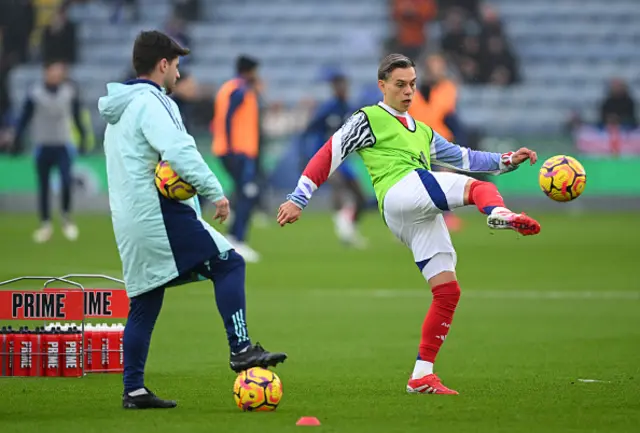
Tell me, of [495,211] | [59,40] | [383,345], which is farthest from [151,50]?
[59,40]

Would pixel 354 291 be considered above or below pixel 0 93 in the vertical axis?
below

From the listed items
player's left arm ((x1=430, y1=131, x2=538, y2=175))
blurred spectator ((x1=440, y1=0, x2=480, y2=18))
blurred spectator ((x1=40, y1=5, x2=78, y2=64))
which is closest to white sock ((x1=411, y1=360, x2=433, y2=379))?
player's left arm ((x1=430, y1=131, x2=538, y2=175))

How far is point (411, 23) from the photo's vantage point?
34.7 meters

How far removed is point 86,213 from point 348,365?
2077 centimetres

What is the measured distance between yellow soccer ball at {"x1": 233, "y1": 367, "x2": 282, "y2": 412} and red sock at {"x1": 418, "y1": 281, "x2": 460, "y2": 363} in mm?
1185

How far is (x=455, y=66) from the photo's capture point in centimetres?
3441

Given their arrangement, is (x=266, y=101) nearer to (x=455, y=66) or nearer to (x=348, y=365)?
(x=455, y=66)

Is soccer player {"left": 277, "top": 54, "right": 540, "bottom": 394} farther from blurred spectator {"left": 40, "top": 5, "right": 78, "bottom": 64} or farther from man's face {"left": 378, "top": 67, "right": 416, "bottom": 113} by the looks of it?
blurred spectator {"left": 40, "top": 5, "right": 78, "bottom": 64}

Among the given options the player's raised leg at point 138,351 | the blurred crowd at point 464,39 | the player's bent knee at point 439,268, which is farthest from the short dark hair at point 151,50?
the blurred crowd at point 464,39

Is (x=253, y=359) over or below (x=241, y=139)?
below

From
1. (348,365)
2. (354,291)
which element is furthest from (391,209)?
(354,291)

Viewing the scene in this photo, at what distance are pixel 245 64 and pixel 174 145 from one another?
11.8 m

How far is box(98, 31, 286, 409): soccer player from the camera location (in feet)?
24.2

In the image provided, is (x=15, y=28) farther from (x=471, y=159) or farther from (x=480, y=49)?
(x=471, y=159)
